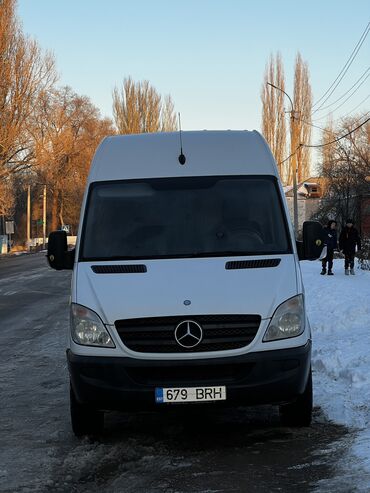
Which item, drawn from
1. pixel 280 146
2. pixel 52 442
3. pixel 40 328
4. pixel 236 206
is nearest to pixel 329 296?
pixel 40 328

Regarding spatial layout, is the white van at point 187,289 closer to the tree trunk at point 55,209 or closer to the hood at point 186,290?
the hood at point 186,290

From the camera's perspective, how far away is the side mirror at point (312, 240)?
5.61 m

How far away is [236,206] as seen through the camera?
555 cm

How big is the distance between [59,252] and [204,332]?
1688 mm

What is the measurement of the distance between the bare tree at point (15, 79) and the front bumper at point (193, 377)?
4073 centimetres

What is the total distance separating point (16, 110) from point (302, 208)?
30754 mm

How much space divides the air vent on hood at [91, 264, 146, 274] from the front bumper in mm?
656

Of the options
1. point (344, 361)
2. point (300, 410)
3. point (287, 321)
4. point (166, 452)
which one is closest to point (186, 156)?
point (287, 321)

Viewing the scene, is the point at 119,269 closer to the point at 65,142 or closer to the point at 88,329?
the point at 88,329

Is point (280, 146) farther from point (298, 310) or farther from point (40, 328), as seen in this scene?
point (298, 310)

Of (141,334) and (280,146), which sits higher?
(280,146)

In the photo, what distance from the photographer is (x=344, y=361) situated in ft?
23.2

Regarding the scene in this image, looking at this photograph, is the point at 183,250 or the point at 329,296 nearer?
the point at 183,250

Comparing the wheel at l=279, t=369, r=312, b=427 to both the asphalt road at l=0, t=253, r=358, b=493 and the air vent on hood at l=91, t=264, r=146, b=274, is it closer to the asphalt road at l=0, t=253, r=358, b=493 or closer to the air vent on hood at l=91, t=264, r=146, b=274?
the asphalt road at l=0, t=253, r=358, b=493
